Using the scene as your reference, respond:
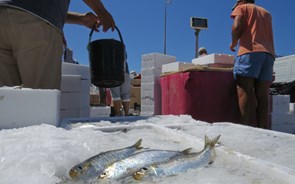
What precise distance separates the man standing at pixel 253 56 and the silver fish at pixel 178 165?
2.34 m

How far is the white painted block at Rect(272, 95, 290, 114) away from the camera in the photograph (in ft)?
→ 15.1

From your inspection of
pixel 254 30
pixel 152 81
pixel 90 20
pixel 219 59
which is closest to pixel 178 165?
pixel 90 20

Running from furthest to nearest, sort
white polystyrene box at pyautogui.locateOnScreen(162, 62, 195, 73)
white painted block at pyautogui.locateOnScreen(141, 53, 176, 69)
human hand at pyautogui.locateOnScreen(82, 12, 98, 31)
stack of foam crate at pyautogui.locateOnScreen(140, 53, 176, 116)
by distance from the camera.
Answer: white painted block at pyautogui.locateOnScreen(141, 53, 176, 69) → stack of foam crate at pyautogui.locateOnScreen(140, 53, 176, 116) → white polystyrene box at pyautogui.locateOnScreen(162, 62, 195, 73) → human hand at pyautogui.locateOnScreen(82, 12, 98, 31)

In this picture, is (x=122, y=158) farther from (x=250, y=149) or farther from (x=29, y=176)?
(x=250, y=149)

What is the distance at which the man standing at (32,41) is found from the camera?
204 cm

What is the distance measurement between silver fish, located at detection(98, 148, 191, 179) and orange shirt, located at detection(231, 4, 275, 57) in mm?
2549

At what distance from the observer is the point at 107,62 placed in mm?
2498

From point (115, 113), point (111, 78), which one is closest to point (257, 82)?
point (111, 78)

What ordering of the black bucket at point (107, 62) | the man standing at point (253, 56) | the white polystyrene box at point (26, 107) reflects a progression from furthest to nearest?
1. the man standing at point (253, 56)
2. the black bucket at point (107, 62)
3. the white polystyrene box at point (26, 107)

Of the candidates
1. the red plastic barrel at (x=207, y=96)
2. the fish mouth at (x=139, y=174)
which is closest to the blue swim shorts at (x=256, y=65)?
the red plastic barrel at (x=207, y=96)

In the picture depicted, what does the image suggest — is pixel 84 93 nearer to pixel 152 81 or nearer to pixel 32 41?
pixel 32 41

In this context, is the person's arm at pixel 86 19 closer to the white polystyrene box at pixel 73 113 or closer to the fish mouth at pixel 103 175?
the white polystyrene box at pixel 73 113

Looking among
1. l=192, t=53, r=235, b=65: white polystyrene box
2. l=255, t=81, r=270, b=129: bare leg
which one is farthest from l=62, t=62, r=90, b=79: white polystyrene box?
l=255, t=81, r=270, b=129: bare leg

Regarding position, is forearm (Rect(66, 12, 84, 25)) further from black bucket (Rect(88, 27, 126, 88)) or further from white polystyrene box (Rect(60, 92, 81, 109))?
white polystyrene box (Rect(60, 92, 81, 109))
